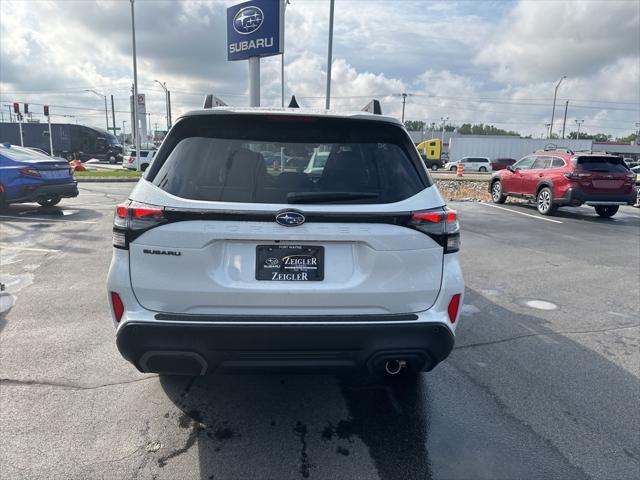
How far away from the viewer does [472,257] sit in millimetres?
7734

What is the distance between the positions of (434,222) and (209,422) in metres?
1.87

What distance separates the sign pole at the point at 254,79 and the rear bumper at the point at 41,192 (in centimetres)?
901

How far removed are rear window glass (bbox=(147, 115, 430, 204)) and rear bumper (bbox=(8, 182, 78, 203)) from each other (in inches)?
386

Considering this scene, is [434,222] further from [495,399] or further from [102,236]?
[102,236]

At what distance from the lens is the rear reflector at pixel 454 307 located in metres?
2.61

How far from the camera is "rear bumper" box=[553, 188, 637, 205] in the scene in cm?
1252

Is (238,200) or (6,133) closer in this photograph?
(238,200)

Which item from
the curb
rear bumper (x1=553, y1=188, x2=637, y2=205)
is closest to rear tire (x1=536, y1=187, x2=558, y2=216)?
rear bumper (x1=553, y1=188, x2=637, y2=205)

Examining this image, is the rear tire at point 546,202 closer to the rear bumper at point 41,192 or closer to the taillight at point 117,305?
the rear bumper at point 41,192

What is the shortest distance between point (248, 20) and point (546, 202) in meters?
13.0

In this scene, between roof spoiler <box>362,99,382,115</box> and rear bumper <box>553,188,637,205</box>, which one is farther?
rear bumper <box>553,188,637,205</box>

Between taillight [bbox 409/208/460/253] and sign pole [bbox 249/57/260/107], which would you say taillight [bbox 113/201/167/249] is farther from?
sign pole [bbox 249/57/260/107]

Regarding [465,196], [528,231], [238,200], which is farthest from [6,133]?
[238,200]

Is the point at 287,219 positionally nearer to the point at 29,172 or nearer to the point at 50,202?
the point at 29,172
